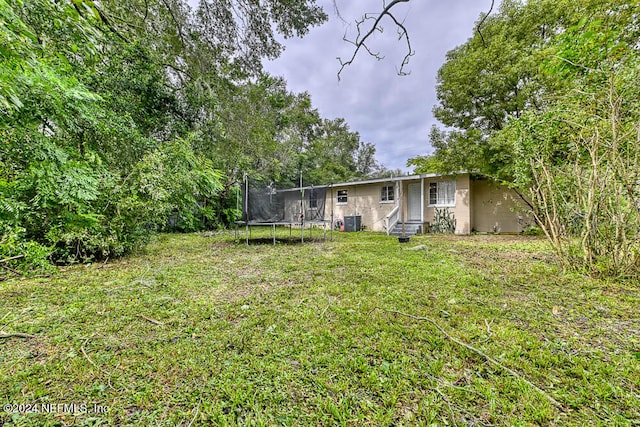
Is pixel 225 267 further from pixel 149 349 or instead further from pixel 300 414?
pixel 300 414

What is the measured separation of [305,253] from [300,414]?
15.7 ft

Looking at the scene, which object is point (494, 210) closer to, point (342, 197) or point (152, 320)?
point (342, 197)

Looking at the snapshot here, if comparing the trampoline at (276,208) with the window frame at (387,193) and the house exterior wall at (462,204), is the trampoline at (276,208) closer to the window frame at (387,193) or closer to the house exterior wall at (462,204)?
the window frame at (387,193)

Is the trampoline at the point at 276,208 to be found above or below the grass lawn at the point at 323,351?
above

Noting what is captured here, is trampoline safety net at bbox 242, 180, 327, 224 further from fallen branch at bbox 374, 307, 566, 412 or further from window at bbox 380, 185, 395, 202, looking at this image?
fallen branch at bbox 374, 307, 566, 412

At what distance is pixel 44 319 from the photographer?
2527mm

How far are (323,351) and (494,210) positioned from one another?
1084 cm

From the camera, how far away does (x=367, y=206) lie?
12.8 metres

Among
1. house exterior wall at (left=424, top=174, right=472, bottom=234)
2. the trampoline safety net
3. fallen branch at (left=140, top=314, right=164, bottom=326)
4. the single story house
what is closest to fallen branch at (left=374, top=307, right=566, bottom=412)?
fallen branch at (left=140, top=314, right=164, bottom=326)

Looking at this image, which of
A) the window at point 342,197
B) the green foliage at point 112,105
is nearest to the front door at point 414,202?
the window at point 342,197

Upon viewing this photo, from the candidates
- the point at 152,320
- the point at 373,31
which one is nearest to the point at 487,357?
the point at 373,31

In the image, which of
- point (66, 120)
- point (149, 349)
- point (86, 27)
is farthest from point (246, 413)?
point (66, 120)

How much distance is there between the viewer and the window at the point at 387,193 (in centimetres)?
1202

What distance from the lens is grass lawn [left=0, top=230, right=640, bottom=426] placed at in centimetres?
143
